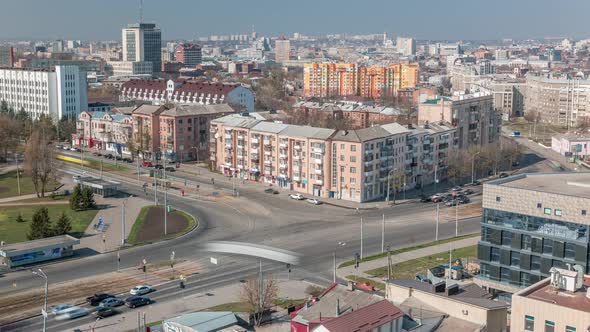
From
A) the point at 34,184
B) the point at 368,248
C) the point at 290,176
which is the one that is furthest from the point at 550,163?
the point at 34,184

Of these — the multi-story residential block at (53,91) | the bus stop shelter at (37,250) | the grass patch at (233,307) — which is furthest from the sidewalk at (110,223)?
the multi-story residential block at (53,91)

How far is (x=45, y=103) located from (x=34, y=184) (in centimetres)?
4193

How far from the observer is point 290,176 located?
208ft

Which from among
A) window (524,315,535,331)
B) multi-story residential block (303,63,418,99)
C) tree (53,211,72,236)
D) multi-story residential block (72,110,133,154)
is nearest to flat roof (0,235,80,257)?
tree (53,211,72,236)

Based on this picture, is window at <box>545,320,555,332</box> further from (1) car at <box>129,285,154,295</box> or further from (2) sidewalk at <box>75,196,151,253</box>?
(2) sidewalk at <box>75,196,151,253</box>

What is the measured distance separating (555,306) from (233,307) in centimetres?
1558

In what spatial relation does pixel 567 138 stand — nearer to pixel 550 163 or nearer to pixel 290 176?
pixel 550 163

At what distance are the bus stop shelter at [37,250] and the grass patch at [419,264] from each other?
58.6ft

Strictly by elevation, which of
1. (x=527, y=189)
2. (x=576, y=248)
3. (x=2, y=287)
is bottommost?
(x=2, y=287)

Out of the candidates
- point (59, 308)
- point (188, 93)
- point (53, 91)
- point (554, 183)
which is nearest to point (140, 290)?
point (59, 308)

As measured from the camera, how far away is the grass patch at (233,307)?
33.8 metres

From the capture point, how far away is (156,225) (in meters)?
50.6

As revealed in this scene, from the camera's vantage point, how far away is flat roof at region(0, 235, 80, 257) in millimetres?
40938

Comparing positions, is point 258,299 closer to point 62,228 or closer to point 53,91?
point 62,228
